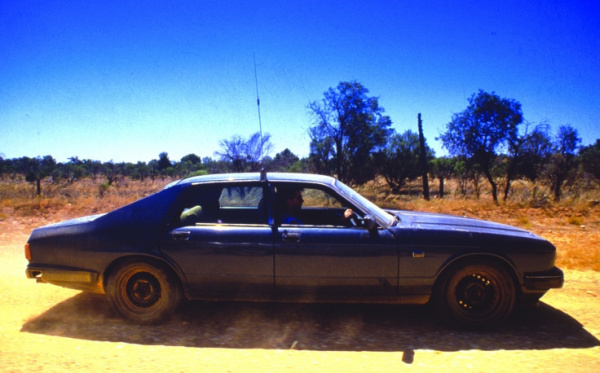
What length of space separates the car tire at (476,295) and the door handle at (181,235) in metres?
2.50

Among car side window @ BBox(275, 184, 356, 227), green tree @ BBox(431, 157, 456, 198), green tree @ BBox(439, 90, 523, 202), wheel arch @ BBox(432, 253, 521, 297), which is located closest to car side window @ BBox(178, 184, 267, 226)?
car side window @ BBox(275, 184, 356, 227)

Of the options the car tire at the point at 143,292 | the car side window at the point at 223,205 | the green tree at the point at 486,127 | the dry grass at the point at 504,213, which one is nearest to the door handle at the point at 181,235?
the car side window at the point at 223,205

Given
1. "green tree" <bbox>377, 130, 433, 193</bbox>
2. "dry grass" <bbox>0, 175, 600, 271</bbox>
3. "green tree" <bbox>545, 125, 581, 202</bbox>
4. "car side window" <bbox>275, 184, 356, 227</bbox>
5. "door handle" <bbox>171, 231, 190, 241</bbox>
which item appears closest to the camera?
"door handle" <bbox>171, 231, 190, 241</bbox>

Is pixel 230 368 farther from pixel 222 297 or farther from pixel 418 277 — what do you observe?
pixel 418 277

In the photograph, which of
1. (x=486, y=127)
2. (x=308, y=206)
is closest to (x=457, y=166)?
(x=486, y=127)

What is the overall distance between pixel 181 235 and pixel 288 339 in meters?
1.42

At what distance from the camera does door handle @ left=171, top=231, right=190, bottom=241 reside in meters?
3.88

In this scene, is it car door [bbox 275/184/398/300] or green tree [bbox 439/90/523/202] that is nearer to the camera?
car door [bbox 275/184/398/300]

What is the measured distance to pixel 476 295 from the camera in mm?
3852

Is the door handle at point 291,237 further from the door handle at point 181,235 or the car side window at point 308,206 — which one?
the door handle at point 181,235

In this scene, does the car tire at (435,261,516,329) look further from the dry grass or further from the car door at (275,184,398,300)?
the dry grass

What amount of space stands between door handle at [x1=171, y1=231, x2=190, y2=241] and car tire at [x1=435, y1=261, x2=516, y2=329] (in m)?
2.50

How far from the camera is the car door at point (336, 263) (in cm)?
375

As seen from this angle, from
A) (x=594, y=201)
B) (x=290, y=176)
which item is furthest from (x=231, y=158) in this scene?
(x=290, y=176)
